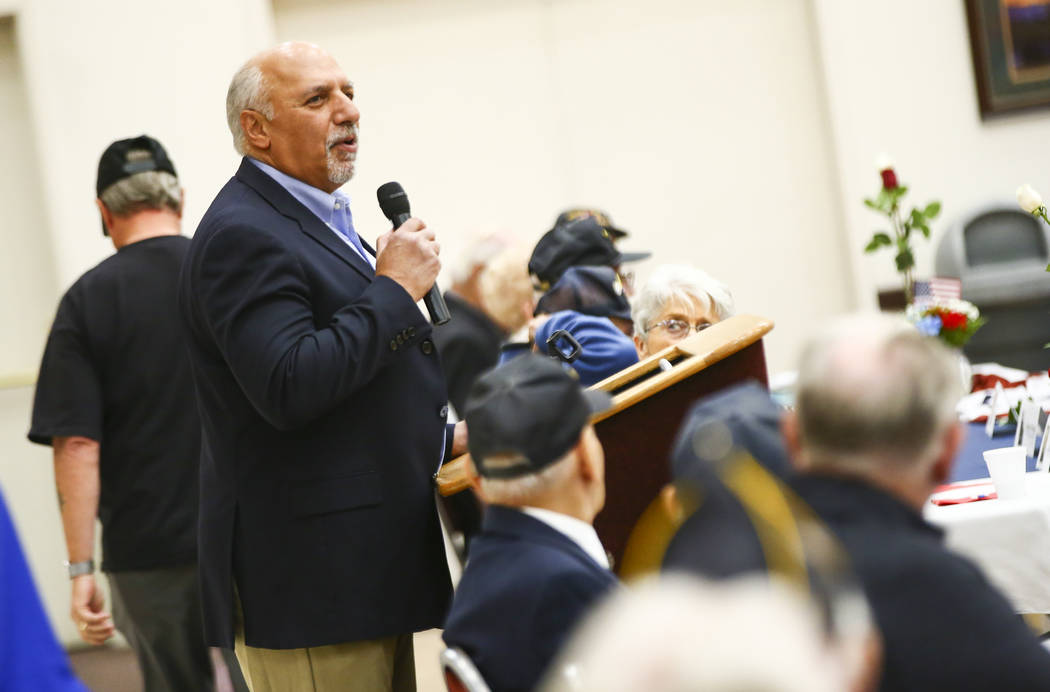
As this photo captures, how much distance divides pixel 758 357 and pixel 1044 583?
0.74m

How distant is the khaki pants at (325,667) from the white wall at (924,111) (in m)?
4.35

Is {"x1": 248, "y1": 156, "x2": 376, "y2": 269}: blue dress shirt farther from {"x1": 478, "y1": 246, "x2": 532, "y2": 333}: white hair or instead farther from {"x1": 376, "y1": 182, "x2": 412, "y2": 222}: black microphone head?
{"x1": 478, "y1": 246, "x2": 532, "y2": 333}: white hair

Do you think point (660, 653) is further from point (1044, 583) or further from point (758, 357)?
point (1044, 583)

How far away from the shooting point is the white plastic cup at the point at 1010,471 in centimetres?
237

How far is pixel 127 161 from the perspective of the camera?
9.51ft

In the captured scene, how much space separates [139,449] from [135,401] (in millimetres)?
113

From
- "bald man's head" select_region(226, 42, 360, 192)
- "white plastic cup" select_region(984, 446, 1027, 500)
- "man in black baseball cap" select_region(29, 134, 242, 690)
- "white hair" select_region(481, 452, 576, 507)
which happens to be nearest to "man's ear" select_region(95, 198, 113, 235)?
"man in black baseball cap" select_region(29, 134, 242, 690)

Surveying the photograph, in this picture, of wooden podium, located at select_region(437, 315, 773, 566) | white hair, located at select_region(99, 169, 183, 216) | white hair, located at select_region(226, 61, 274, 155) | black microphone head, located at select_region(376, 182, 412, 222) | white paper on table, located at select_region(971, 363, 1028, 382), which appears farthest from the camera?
white paper on table, located at select_region(971, 363, 1028, 382)

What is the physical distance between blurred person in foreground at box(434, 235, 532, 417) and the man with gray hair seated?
3.37m

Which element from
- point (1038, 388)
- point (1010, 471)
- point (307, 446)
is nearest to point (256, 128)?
point (307, 446)

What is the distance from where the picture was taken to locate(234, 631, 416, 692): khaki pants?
6.42 ft

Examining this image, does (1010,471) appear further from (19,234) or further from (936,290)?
(19,234)

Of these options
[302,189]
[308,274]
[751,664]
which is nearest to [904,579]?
[751,664]

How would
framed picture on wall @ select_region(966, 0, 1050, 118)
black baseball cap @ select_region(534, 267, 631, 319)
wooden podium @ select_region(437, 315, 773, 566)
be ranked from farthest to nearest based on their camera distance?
framed picture on wall @ select_region(966, 0, 1050, 118) < black baseball cap @ select_region(534, 267, 631, 319) < wooden podium @ select_region(437, 315, 773, 566)
